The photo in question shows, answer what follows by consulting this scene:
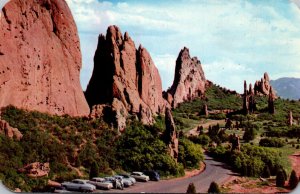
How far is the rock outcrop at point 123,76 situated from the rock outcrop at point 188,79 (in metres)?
16.1

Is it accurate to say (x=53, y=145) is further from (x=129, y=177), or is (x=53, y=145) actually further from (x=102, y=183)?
(x=129, y=177)

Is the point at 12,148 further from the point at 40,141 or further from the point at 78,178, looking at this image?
the point at 78,178

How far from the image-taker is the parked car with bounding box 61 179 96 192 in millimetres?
15531

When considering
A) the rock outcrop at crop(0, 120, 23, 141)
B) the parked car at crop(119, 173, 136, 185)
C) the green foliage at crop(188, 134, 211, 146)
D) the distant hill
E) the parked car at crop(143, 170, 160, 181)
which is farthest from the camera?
the distant hill

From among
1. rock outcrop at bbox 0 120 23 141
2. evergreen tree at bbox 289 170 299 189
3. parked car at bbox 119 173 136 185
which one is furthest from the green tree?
rock outcrop at bbox 0 120 23 141

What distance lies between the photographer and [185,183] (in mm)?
17312

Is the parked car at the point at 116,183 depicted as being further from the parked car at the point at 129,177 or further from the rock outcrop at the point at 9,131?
the rock outcrop at the point at 9,131

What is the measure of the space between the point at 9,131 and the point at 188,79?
31.4 metres

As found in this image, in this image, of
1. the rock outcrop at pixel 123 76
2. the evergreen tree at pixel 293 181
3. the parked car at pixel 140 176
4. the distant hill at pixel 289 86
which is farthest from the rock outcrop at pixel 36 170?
the distant hill at pixel 289 86

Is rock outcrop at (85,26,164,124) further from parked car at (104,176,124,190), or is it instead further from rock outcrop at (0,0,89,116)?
parked car at (104,176,124,190)

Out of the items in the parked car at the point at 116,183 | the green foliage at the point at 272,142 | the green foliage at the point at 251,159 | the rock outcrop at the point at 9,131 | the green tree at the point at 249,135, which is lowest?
the parked car at the point at 116,183

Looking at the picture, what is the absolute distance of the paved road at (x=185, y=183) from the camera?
15984 millimetres

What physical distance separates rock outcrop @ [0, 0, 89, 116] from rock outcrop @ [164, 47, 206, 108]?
2261cm

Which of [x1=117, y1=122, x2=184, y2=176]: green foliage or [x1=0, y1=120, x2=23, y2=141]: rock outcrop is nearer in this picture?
[x1=0, y1=120, x2=23, y2=141]: rock outcrop
